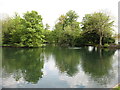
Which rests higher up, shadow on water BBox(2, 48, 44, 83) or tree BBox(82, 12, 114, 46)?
tree BBox(82, 12, 114, 46)

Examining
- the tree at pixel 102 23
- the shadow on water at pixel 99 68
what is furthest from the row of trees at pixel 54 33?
the shadow on water at pixel 99 68

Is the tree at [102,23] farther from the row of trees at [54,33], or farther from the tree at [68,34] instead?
the tree at [68,34]

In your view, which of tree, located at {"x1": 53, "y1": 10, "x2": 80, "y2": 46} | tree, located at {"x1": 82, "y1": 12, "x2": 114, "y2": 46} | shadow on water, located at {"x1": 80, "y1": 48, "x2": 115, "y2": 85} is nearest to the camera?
shadow on water, located at {"x1": 80, "y1": 48, "x2": 115, "y2": 85}

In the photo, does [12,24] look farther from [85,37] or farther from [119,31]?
[119,31]

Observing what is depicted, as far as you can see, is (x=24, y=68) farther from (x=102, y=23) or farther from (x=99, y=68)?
(x=102, y=23)

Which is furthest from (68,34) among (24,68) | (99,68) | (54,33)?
(24,68)

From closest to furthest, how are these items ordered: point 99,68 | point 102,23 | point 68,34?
point 99,68 → point 102,23 → point 68,34

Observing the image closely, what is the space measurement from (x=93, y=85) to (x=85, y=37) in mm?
31172

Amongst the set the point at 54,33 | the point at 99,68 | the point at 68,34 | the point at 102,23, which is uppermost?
the point at 102,23

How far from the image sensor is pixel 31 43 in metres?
29.3

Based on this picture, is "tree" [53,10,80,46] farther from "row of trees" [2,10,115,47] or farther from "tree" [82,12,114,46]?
"tree" [82,12,114,46]

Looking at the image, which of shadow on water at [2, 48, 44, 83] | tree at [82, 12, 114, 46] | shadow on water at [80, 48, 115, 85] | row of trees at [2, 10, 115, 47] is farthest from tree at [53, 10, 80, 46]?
shadow on water at [2, 48, 44, 83]

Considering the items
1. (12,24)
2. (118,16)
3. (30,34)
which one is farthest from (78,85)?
(12,24)

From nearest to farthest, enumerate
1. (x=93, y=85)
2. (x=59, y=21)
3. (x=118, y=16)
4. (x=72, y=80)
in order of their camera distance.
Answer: (x=93, y=85) < (x=72, y=80) < (x=118, y=16) < (x=59, y=21)
